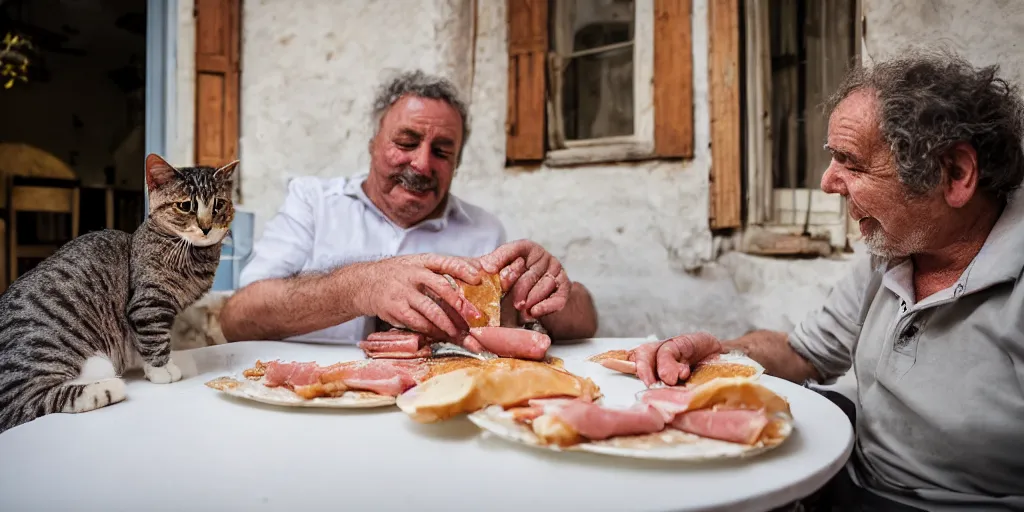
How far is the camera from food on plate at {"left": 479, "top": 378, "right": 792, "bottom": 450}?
917 mm

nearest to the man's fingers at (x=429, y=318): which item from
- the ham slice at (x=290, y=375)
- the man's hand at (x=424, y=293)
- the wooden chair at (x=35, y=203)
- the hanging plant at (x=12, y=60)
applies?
the man's hand at (x=424, y=293)

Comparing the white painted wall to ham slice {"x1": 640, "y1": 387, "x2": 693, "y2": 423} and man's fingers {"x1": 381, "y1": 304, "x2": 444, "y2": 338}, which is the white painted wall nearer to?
man's fingers {"x1": 381, "y1": 304, "x2": 444, "y2": 338}

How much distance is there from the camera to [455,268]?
62.2 inches

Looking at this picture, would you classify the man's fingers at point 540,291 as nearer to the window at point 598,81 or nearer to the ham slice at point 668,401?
the ham slice at point 668,401

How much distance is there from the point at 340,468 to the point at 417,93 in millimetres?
1748

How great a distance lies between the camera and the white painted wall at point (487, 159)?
2.83 metres

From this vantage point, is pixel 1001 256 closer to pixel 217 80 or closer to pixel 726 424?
pixel 726 424

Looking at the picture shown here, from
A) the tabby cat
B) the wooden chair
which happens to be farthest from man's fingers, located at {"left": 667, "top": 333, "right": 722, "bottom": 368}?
the wooden chair

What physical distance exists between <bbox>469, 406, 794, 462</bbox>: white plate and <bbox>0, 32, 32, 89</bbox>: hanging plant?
2394 millimetres

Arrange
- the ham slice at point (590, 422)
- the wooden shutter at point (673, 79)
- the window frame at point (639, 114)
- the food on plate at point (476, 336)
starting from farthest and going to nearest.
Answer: the window frame at point (639, 114), the wooden shutter at point (673, 79), the food on plate at point (476, 336), the ham slice at point (590, 422)

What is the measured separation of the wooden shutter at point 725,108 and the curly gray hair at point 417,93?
111cm

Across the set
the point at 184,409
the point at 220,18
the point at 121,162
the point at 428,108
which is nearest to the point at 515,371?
the point at 184,409

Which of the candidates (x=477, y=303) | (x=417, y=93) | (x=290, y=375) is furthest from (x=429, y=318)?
(x=417, y=93)

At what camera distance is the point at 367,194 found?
255 cm
